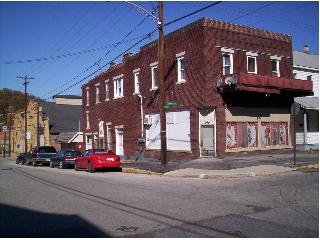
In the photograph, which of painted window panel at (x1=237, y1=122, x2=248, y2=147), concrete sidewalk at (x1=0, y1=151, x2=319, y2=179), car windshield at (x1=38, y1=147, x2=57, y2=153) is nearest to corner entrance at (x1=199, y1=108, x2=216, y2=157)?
concrete sidewalk at (x1=0, y1=151, x2=319, y2=179)

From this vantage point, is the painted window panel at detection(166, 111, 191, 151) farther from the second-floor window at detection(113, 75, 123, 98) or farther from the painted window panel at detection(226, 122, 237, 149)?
the second-floor window at detection(113, 75, 123, 98)

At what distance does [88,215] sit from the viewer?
8.95 metres

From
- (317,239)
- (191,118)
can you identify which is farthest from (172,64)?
(317,239)

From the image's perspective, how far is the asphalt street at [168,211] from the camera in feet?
24.1

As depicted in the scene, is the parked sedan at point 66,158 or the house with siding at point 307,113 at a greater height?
the house with siding at point 307,113

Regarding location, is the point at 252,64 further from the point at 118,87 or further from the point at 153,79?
the point at 118,87

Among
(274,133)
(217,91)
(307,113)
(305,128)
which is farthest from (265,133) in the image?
(307,113)

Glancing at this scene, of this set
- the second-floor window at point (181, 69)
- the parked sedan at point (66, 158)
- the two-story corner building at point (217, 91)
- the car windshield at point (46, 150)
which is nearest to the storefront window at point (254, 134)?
the two-story corner building at point (217, 91)

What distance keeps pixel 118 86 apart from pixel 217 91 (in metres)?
13.3

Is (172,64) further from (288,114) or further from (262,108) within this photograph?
(288,114)

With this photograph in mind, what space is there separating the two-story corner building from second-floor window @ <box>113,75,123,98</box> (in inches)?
118

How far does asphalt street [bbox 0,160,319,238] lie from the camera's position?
7.34 m

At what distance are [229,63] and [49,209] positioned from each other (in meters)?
17.4

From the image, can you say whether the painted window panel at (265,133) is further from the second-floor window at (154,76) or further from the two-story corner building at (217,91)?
the second-floor window at (154,76)
